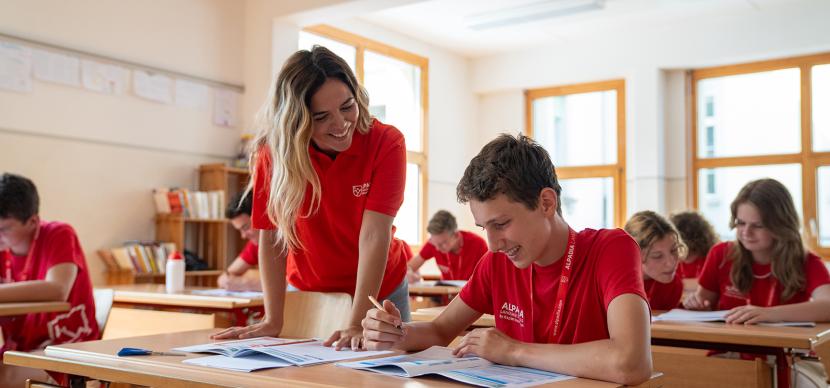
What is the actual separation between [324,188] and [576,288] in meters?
0.71

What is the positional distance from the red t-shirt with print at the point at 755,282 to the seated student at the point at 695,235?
70 centimetres

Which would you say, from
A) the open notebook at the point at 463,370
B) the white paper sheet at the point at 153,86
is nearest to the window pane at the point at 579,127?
the white paper sheet at the point at 153,86

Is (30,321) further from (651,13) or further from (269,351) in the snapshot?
(651,13)

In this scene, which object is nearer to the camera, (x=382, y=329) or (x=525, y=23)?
(x=382, y=329)

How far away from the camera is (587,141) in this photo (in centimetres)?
852

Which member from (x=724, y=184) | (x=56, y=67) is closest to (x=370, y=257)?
(x=56, y=67)

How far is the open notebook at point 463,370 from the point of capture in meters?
1.27

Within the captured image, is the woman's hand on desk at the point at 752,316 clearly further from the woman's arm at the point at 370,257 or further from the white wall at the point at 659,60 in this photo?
the white wall at the point at 659,60

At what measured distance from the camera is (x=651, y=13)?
7.32 meters

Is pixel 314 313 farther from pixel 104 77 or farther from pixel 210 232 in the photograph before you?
pixel 210 232

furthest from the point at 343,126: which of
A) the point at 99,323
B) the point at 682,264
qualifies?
the point at 682,264

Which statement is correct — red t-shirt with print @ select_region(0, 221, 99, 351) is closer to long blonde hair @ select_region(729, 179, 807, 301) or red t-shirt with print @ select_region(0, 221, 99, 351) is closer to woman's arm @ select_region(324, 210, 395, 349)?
woman's arm @ select_region(324, 210, 395, 349)

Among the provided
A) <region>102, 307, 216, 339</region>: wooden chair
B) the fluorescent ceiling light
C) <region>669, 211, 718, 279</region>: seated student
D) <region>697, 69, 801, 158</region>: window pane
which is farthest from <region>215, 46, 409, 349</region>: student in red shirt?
<region>697, 69, 801, 158</region>: window pane

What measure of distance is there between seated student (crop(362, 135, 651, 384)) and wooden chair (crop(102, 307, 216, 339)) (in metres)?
1.84
